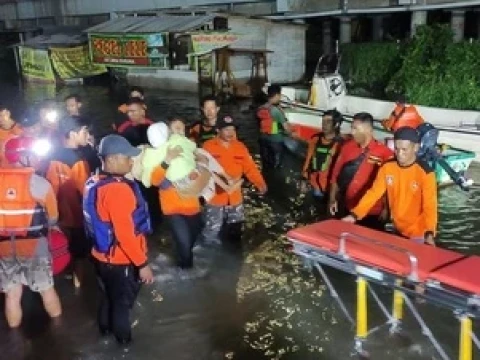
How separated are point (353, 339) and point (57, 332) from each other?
2804 mm

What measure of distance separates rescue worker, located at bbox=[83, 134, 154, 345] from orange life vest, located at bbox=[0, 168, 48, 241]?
582mm

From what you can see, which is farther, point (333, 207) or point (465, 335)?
point (333, 207)

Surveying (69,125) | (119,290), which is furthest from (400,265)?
(69,125)

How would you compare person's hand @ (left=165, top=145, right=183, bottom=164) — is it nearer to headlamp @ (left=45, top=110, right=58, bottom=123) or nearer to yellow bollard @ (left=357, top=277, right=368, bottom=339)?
headlamp @ (left=45, top=110, right=58, bottom=123)

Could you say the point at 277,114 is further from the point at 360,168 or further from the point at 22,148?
the point at 22,148

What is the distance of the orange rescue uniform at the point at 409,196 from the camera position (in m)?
5.44

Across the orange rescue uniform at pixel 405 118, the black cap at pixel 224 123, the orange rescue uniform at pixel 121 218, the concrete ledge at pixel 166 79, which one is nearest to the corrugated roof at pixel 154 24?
the concrete ledge at pixel 166 79

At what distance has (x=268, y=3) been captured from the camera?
2794 centimetres

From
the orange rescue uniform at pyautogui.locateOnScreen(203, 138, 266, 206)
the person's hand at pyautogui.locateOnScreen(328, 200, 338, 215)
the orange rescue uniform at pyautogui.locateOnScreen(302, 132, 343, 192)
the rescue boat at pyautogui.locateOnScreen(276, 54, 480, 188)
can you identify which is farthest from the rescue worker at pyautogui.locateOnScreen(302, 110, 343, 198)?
the rescue boat at pyautogui.locateOnScreen(276, 54, 480, 188)

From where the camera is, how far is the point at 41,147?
6188 millimetres

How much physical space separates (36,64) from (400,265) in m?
30.8

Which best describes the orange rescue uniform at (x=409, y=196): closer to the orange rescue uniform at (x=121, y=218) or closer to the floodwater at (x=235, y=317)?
the floodwater at (x=235, y=317)

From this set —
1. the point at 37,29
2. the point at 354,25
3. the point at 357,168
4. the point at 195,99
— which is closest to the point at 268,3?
the point at 354,25

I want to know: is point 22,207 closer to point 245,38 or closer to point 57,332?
point 57,332
